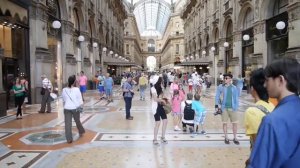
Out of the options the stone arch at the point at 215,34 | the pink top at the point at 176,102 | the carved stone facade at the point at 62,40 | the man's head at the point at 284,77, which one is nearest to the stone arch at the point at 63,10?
the carved stone facade at the point at 62,40

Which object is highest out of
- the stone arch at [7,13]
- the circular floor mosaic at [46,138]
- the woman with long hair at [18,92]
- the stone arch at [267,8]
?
the stone arch at [267,8]

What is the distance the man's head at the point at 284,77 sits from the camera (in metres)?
1.88

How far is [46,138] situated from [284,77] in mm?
7807

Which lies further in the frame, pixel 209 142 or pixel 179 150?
pixel 209 142

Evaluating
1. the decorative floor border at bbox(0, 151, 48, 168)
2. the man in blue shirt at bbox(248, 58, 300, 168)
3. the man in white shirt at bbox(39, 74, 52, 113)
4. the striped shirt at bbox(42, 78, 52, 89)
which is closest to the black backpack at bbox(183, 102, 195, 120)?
the decorative floor border at bbox(0, 151, 48, 168)

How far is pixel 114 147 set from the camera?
774cm

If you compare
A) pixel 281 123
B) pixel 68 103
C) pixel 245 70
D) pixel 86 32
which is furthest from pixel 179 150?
pixel 86 32

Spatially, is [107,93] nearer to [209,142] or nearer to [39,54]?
[39,54]

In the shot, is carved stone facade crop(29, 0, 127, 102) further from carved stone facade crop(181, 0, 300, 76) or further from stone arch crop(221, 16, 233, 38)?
stone arch crop(221, 16, 233, 38)

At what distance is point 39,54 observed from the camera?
55.9 ft

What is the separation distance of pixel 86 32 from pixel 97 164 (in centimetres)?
2405

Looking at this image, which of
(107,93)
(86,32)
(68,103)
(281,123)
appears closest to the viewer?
(281,123)

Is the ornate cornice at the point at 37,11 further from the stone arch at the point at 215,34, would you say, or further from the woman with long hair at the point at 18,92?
the stone arch at the point at 215,34

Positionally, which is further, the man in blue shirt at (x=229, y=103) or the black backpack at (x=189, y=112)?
the black backpack at (x=189, y=112)
